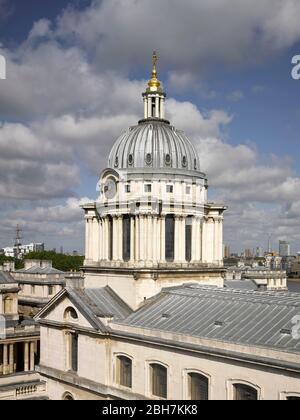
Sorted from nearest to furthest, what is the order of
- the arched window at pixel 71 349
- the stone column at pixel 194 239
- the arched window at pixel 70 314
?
1. the arched window at pixel 70 314
2. the arched window at pixel 71 349
3. the stone column at pixel 194 239

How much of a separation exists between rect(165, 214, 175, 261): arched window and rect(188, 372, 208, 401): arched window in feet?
43.1

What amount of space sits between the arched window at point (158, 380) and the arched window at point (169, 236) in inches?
438

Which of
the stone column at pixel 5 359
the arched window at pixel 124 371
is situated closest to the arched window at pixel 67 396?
the arched window at pixel 124 371

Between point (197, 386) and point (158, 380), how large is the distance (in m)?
3.28

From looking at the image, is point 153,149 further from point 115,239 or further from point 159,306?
point 159,306

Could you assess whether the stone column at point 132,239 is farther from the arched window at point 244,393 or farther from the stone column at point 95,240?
the arched window at point 244,393

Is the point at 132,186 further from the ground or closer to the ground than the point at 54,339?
further from the ground

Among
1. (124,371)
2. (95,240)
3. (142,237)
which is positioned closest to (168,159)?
(142,237)

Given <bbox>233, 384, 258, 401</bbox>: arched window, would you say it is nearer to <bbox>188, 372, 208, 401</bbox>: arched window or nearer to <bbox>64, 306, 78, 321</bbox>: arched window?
<bbox>188, 372, 208, 401</bbox>: arched window

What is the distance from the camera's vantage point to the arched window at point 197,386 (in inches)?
1315
